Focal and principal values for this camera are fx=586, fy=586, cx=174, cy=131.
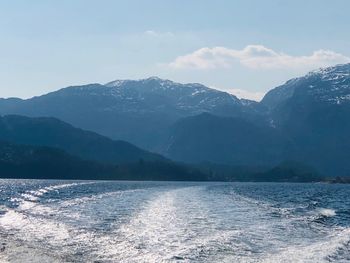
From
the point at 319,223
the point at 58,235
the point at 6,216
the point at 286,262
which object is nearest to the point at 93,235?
the point at 58,235

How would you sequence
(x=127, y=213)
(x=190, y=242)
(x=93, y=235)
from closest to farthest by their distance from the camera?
(x=190, y=242) < (x=93, y=235) < (x=127, y=213)

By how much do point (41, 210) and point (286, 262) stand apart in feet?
217

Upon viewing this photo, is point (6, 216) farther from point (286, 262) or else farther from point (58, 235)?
point (286, 262)

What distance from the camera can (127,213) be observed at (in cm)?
10350

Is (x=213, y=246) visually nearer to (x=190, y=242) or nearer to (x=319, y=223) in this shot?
(x=190, y=242)

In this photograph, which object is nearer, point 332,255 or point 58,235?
point 332,255

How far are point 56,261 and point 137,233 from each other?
1983cm

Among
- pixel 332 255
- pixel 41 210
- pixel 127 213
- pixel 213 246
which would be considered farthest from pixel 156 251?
pixel 41 210

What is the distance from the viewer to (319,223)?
95750 millimetres

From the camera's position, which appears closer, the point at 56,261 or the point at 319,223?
the point at 56,261

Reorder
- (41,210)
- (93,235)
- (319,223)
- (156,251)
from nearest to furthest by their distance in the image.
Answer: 1. (156,251)
2. (93,235)
3. (319,223)
4. (41,210)

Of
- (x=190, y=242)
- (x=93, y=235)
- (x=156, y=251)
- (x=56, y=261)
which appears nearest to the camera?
(x=56, y=261)

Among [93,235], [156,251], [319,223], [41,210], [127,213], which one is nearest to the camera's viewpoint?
[156,251]

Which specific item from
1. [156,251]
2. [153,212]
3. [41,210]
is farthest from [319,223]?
[41,210]
